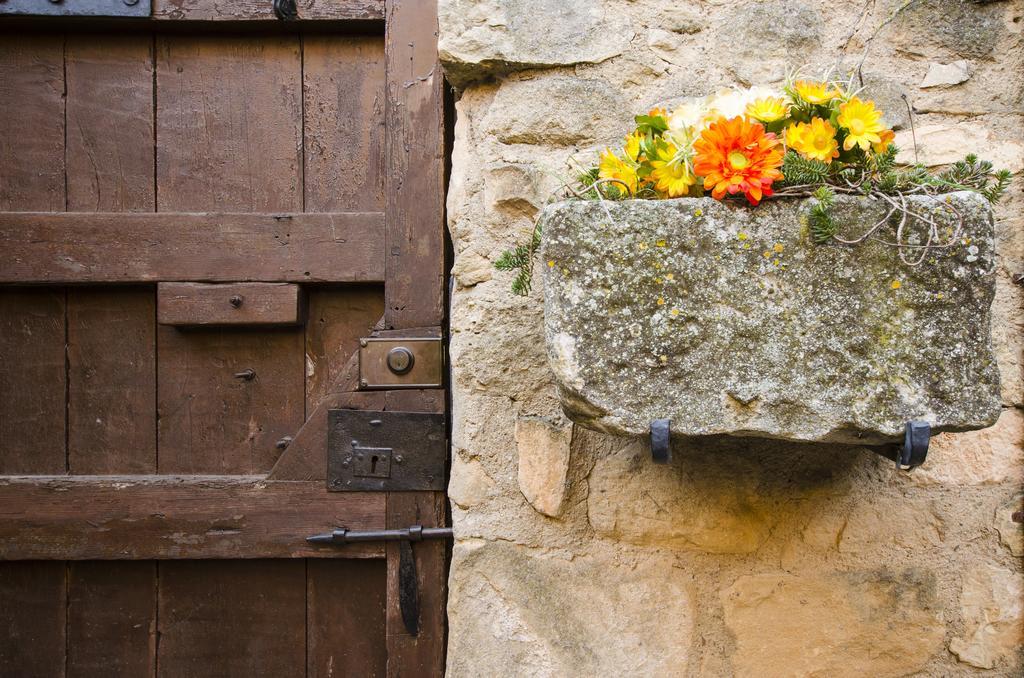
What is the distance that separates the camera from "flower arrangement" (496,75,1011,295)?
0.62 m

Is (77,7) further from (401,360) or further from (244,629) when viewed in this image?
(244,629)

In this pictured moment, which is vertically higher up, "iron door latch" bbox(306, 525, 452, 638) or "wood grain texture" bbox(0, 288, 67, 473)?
"wood grain texture" bbox(0, 288, 67, 473)

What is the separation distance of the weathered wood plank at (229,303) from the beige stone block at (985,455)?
0.95 m

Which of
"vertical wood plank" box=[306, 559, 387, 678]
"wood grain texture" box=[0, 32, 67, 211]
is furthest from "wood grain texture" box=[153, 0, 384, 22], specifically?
"vertical wood plank" box=[306, 559, 387, 678]

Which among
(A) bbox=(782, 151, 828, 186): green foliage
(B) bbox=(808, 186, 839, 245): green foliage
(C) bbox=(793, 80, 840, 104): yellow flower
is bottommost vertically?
(B) bbox=(808, 186, 839, 245): green foliage

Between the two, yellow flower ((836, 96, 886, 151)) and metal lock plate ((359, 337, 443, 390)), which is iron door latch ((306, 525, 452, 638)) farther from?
yellow flower ((836, 96, 886, 151))

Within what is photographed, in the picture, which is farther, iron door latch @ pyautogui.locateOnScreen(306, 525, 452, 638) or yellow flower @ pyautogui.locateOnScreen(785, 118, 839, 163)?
iron door latch @ pyautogui.locateOnScreen(306, 525, 452, 638)

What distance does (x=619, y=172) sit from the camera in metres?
0.69

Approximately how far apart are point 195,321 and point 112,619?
0.52 m

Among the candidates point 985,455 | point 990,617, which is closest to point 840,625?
point 990,617

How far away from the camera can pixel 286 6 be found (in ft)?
3.41

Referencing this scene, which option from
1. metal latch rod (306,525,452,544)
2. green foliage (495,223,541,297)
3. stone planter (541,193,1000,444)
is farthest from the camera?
metal latch rod (306,525,452,544)

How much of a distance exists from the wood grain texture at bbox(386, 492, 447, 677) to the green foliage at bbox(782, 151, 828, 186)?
696 millimetres

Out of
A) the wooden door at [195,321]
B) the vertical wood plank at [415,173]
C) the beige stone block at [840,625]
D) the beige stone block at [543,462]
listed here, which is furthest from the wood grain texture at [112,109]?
the beige stone block at [840,625]
